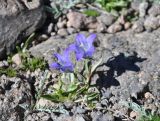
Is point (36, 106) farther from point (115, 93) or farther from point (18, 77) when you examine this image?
point (115, 93)

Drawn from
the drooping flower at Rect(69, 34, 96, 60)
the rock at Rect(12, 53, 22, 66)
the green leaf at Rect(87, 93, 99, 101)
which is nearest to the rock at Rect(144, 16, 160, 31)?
the drooping flower at Rect(69, 34, 96, 60)

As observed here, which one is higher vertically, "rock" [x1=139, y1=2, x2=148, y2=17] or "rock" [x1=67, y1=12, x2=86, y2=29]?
"rock" [x1=67, y1=12, x2=86, y2=29]

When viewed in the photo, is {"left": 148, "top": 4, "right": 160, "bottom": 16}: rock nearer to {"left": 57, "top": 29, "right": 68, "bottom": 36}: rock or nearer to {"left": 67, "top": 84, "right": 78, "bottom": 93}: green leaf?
{"left": 57, "top": 29, "right": 68, "bottom": 36}: rock

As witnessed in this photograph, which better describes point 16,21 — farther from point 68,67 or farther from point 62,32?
point 68,67

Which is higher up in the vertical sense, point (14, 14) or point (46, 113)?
point (14, 14)

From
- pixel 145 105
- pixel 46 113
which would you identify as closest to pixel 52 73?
pixel 46 113
